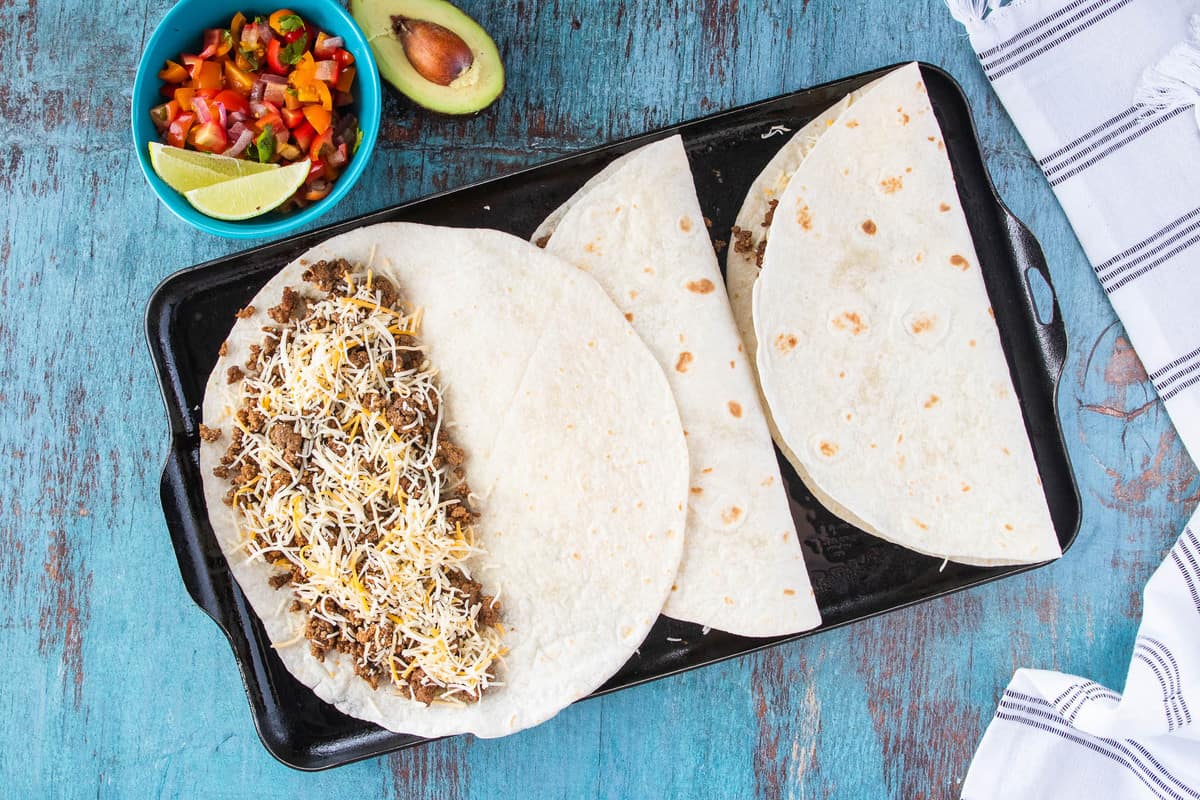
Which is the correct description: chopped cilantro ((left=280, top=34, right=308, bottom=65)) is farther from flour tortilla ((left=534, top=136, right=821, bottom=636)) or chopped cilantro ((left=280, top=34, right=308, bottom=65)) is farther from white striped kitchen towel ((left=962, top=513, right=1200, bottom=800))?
white striped kitchen towel ((left=962, top=513, right=1200, bottom=800))

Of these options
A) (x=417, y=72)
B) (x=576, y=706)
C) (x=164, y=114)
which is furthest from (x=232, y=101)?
(x=576, y=706)

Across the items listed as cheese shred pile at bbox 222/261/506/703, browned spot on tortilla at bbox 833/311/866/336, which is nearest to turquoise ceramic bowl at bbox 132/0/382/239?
cheese shred pile at bbox 222/261/506/703

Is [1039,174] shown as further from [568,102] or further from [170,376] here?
[170,376]

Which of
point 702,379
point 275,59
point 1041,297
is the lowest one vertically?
point 702,379

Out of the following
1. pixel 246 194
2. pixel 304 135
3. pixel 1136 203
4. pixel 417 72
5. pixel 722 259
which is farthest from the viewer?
pixel 1136 203

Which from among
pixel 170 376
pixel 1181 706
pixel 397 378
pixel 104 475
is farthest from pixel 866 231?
pixel 104 475

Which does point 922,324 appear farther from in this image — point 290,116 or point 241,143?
point 241,143
